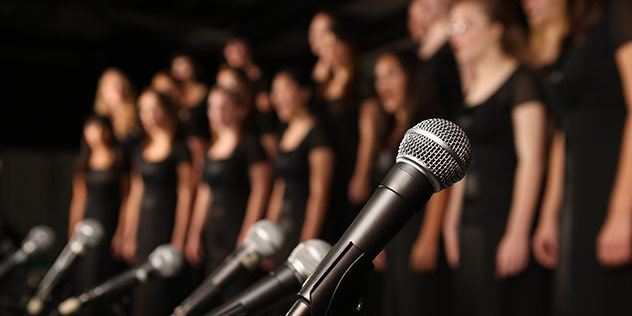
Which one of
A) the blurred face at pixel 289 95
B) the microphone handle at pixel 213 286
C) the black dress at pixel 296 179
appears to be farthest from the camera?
the blurred face at pixel 289 95

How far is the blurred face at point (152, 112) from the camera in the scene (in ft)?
12.0

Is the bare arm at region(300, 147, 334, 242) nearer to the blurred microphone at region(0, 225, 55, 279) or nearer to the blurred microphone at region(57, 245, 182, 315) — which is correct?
the blurred microphone at region(0, 225, 55, 279)

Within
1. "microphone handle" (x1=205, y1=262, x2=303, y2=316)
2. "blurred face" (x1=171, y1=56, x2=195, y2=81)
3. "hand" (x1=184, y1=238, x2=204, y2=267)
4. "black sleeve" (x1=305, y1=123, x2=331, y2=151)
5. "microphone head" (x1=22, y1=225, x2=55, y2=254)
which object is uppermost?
"microphone handle" (x1=205, y1=262, x2=303, y2=316)

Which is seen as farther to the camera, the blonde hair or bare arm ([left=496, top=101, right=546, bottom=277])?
the blonde hair

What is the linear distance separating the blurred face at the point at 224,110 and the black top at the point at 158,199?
0.48m

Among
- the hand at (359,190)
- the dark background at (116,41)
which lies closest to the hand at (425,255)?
the hand at (359,190)

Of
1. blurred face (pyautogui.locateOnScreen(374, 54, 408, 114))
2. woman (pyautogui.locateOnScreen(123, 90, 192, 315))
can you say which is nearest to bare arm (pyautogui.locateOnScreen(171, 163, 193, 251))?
woman (pyautogui.locateOnScreen(123, 90, 192, 315))

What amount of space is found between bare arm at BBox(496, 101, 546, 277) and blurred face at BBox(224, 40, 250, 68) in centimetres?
231

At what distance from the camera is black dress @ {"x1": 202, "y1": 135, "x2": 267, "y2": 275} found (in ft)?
11.1

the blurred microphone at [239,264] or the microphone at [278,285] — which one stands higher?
the microphone at [278,285]

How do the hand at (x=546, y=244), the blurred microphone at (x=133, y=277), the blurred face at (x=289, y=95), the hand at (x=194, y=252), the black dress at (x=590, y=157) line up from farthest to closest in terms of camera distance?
the hand at (x=194, y=252) → the blurred face at (x=289, y=95) → the hand at (x=546, y=244) → the black dress at (x=590, y=157) → the blurred microphone at (x=133, y=277)

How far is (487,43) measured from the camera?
210cm

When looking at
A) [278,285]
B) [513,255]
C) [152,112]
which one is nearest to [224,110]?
[152,112]

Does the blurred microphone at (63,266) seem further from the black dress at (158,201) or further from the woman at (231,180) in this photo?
the black dress at (158,201)
